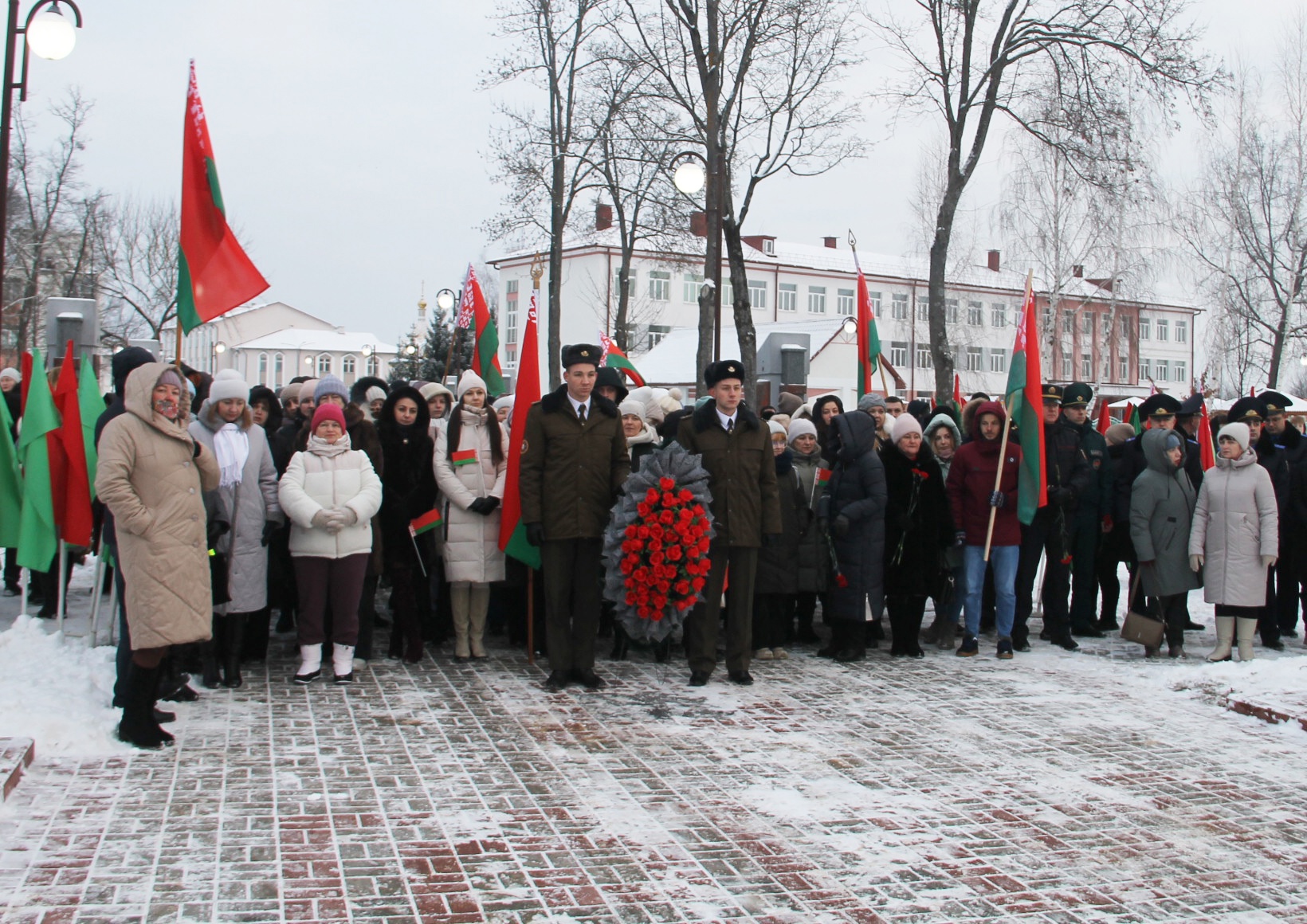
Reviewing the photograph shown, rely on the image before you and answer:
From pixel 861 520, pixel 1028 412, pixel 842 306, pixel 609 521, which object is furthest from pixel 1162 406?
pixel 842 306

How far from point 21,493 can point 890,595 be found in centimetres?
643

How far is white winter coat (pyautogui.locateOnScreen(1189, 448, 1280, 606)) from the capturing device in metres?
8.90

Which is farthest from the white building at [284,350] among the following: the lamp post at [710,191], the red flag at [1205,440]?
the red flag at [1205,440]

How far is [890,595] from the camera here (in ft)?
30.8

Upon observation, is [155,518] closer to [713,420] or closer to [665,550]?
[665,550]

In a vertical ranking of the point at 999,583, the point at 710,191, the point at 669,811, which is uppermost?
the point at 710,191

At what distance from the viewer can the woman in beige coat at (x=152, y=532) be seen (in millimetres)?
6160

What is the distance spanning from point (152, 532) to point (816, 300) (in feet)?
231

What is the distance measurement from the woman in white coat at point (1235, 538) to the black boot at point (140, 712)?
7.18m

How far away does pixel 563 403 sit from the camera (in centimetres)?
811

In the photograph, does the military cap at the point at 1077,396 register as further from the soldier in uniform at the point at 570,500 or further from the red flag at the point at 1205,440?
the soldier in uniform at the point at 570,500

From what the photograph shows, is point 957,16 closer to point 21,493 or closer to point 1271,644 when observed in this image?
point 1271,644

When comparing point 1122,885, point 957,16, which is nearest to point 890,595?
point 1122,885

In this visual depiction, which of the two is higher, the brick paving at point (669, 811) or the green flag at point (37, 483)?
the green flag at point (37, 483)
